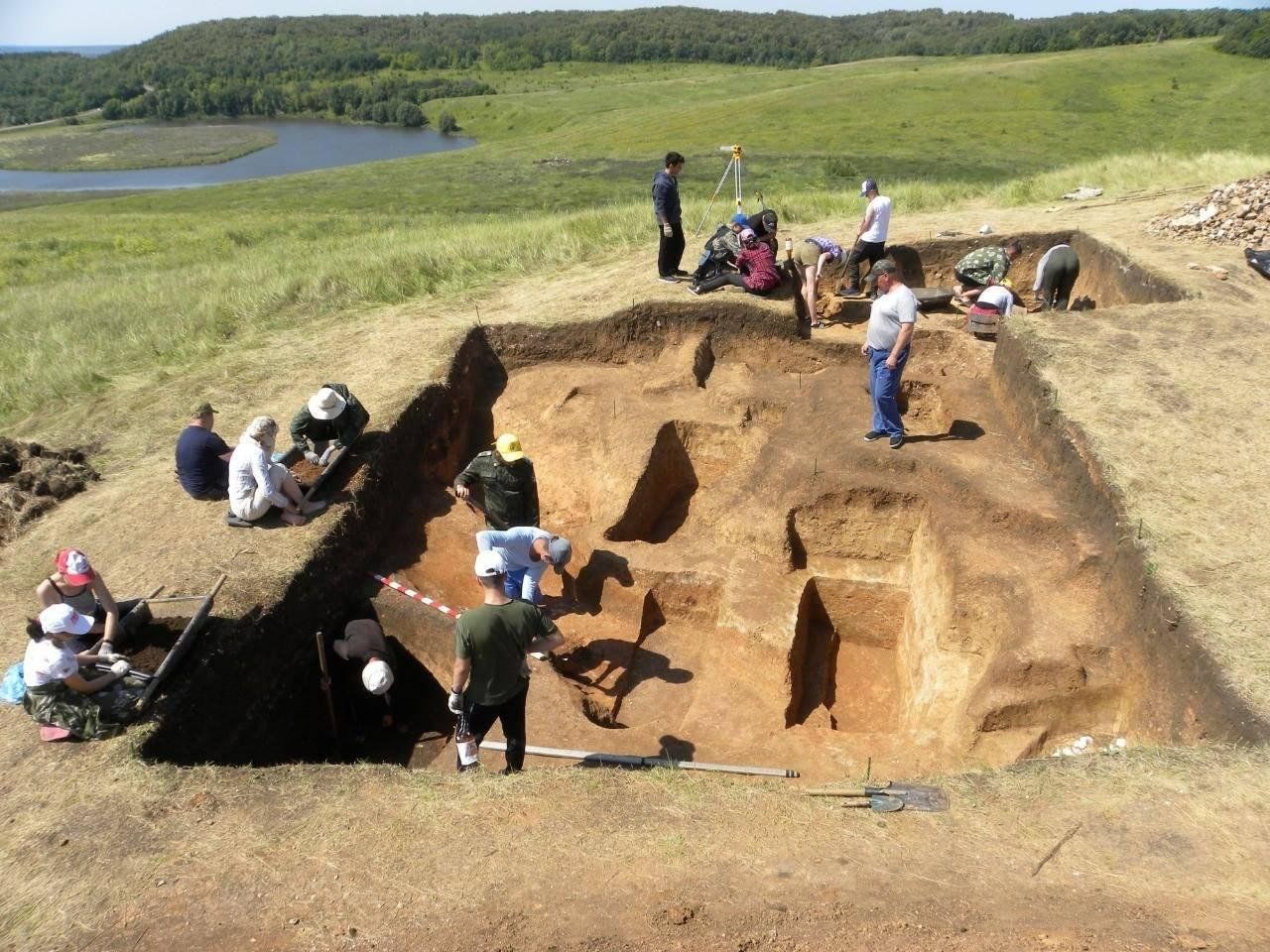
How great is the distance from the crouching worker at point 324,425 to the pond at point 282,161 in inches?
2553

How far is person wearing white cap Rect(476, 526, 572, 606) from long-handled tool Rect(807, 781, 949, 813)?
10.4 ft

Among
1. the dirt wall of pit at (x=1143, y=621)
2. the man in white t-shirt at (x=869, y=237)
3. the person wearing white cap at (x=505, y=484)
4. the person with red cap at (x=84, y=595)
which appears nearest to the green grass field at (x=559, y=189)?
the man in white t-shirt at (x=869, y=237)

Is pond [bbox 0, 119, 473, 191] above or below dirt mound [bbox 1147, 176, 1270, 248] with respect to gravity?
above

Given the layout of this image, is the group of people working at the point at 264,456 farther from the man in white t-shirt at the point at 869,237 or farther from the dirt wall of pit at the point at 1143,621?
the man in white t-shirt at the point at 869,237

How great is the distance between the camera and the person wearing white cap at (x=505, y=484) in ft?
26.6

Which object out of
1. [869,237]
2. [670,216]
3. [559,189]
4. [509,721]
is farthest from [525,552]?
[559,189]

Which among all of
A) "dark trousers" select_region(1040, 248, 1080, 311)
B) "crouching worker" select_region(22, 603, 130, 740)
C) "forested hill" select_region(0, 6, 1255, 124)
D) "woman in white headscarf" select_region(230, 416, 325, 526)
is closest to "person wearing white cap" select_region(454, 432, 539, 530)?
"woman in white headscarf" select_region(230, 416, 325, 526)

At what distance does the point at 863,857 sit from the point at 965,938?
29.2 inches

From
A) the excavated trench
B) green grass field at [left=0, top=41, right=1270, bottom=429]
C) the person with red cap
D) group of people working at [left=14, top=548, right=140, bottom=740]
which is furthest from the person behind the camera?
green grass field at [left=0, top=41, right=1270, bottom=429]

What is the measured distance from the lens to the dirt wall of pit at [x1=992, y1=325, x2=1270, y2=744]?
5688 mm

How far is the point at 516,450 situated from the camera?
7.99 meters

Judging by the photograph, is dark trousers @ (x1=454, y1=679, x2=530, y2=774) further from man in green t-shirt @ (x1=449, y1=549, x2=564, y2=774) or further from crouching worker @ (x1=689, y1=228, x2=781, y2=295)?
crouching worker @ (x1=689, y1=228, x2=781, y2=295)

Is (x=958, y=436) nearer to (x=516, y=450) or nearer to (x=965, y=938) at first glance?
(x=516, y=450)

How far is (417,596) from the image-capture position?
8.53 m
